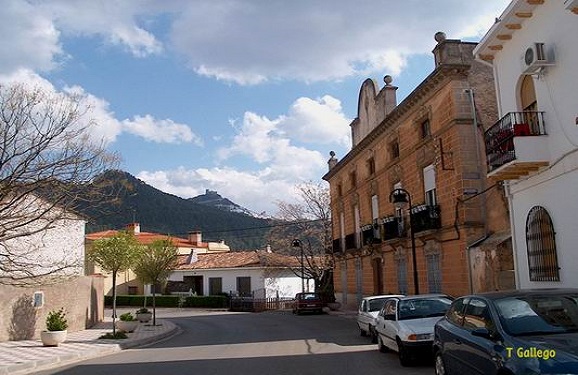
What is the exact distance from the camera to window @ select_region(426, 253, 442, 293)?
2342 cm

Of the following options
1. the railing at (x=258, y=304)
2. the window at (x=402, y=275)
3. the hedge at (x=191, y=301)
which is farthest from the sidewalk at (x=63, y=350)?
the hedge at (x=191, y=301)

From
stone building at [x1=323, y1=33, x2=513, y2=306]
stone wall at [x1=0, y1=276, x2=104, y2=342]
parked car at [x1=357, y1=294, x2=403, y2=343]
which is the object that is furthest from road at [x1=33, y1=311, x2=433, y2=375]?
stone wall at [x1=0, y1=276, x2=104, y2=342]

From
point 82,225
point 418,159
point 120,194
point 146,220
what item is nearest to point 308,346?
point 120,194

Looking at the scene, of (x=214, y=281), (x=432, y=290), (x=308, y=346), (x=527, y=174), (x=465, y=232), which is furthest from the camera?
(x=214, y=281)

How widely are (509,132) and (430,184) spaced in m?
11.5

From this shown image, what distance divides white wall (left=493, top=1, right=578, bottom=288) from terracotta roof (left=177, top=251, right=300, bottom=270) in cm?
3991

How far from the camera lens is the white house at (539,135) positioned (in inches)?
459

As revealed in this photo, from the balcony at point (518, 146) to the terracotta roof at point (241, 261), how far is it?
131ft

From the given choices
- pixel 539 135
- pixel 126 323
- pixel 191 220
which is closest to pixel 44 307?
pixel 126 323

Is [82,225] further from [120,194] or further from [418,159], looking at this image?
[418,159]

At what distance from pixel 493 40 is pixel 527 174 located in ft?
11.7

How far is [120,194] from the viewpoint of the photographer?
14.7m

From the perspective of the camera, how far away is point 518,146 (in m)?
12.6

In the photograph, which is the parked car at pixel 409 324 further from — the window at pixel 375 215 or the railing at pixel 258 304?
the railing at pixel 258 304
